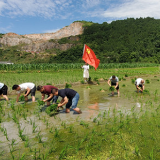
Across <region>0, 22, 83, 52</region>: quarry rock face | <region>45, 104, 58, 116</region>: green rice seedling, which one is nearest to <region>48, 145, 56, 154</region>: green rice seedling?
<region>45, 104, 58, 116</region>: green rice seedling

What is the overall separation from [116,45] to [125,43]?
5132 millimetres

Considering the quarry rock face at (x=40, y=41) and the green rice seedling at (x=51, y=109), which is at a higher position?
the quarry rock face at (x=40, y=41)

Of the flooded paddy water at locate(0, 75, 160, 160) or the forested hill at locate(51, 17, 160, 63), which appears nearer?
the flooded paddy water at locate(0, 75, 160, 160)

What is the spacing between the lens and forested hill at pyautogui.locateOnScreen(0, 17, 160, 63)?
240 feet

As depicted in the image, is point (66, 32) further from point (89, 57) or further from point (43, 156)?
point (43, 156)

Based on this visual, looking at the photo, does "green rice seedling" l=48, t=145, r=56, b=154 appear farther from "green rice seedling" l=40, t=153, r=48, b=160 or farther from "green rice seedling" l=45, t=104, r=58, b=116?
"green rice seedling" l=45, t=104, r=58, b=116

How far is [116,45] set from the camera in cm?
9388

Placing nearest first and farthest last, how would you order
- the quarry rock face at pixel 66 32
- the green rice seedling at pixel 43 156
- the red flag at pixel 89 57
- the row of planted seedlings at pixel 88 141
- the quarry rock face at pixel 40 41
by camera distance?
the green rice seedling at pixel 43 156
the row of planted seedlings at pixel 88 141
the red flag at pixel 89 57
the quarry rock face at pixel 40 41
the quarry rock face at pixel 66 32

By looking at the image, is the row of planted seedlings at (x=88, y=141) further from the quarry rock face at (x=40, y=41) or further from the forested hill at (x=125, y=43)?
the quarry rock face at (x=40, y=41)

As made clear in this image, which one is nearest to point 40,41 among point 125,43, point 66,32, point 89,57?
point 66,32

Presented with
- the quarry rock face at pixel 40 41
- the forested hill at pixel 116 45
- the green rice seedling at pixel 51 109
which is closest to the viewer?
the green rice seedling at pixel 51 109

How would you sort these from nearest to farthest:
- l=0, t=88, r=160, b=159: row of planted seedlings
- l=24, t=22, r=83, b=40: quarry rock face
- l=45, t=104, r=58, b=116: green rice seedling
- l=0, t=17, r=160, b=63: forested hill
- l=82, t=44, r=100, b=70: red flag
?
l=0, t=88, r=160, b=159: row of planted seedlings → l=45, t=104, r=58, b=116: green rice seedling → l=82, t=44, r=100, b=70: red flag → l=0, t=17, r=160, b=63: forested hill → l=24, t=22, r=83, b=40: quarry rock face

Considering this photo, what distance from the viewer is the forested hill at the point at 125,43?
230 feet

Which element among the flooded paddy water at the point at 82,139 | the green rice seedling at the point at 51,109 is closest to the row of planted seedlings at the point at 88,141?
the flooded paddy water at the point at 82,139
